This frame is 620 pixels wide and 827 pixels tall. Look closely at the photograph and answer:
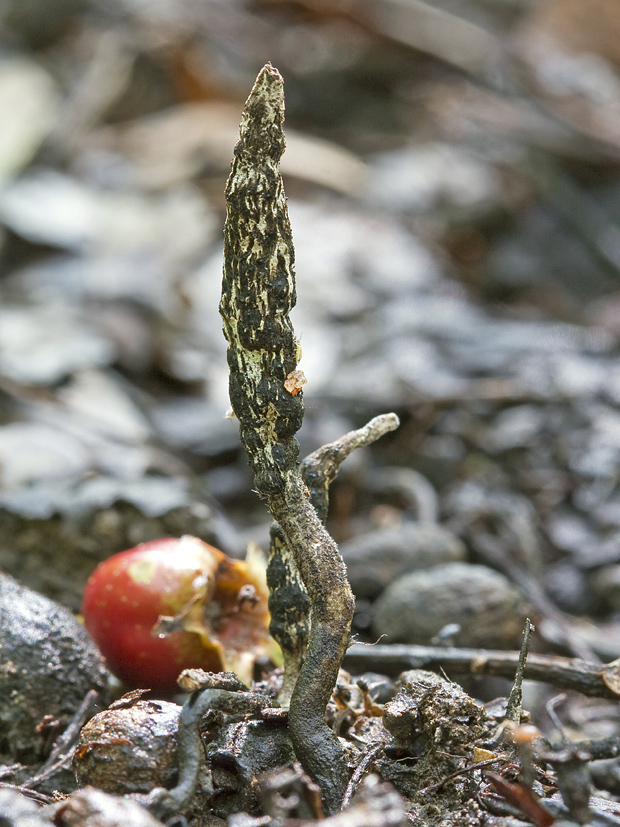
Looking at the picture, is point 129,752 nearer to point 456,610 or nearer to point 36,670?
point 36,670

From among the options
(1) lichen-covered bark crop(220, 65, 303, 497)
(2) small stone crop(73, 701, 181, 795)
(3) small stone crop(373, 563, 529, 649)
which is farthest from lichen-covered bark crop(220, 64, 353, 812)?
(3) small stone crop(373, 563, 529, 649)

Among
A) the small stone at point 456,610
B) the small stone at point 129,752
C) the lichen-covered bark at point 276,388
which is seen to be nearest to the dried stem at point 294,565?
the lichen-covered bark at point 276,388

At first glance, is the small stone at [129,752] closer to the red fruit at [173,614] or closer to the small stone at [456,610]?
the red fruit at [173,614]

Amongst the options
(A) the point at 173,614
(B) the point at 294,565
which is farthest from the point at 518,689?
(A) the point at 173,614

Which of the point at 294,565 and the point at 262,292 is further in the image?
the point at 294,565

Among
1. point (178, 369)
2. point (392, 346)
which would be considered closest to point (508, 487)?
point (392, 346)
